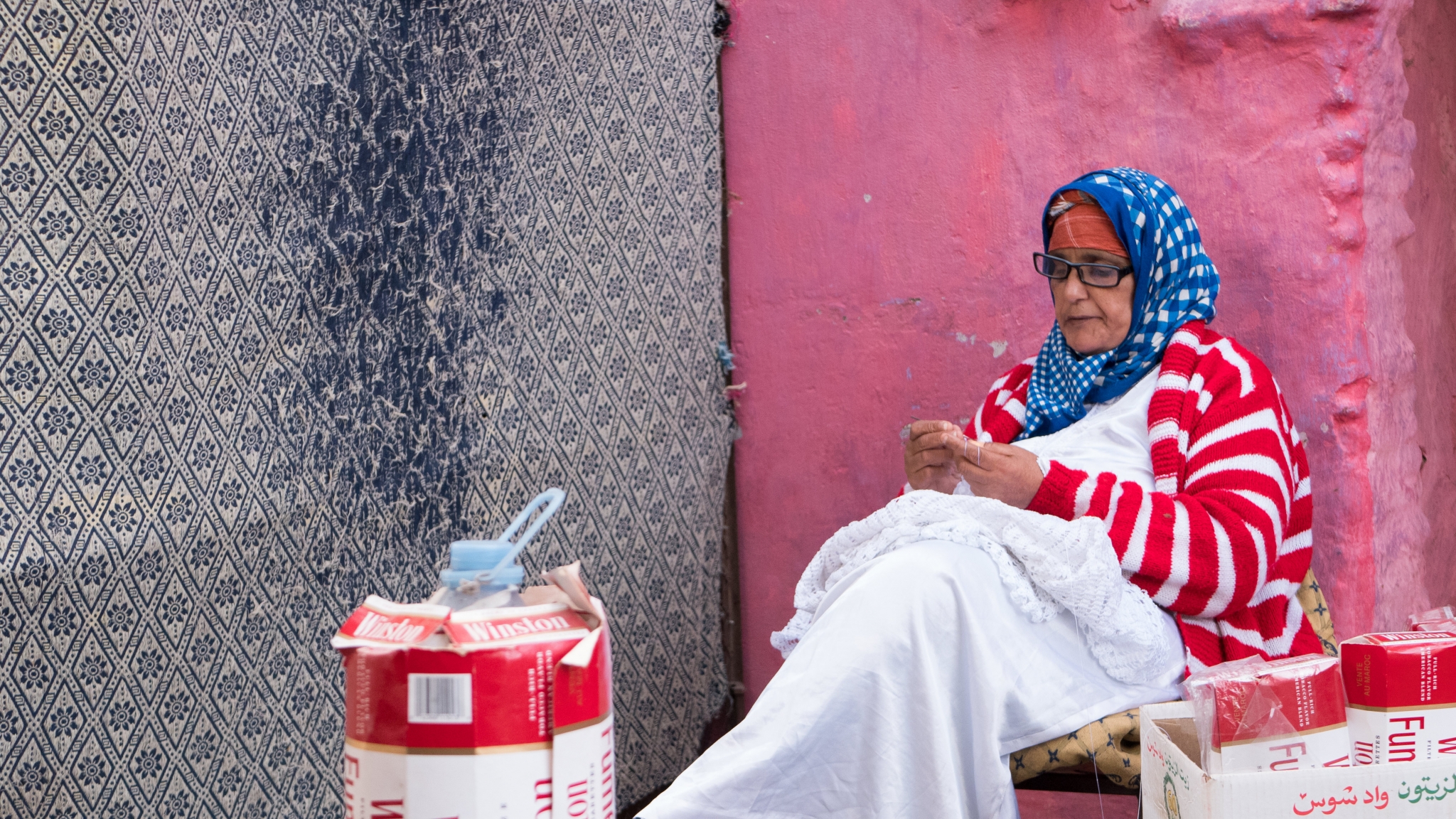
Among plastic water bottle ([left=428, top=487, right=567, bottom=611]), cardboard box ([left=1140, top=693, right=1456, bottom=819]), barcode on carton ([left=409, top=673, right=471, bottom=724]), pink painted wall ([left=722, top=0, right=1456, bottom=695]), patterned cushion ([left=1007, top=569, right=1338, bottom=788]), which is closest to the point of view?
barcode on carton ([left=409, top=673, right=471, bottom=724])

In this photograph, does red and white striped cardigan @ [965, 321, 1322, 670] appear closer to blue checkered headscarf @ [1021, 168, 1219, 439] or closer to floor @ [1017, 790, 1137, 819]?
blue checkered headscarf @ [1021, 168, 1219, 439]

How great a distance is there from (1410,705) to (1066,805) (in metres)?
1.39

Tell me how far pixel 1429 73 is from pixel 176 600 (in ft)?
8.73

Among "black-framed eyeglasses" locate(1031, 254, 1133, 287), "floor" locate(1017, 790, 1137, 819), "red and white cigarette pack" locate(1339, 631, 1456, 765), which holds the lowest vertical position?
"floor" locate(1017, 790, 1137, 819)

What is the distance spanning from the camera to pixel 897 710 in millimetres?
1560

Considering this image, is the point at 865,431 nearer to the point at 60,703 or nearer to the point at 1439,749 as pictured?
the point at 1439,749

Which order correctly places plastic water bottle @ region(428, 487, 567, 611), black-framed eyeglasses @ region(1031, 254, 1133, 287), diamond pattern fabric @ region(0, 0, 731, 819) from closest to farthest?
plastic water bottle @ region(428, 487, 567, 611)
diamond pattern fabric @ region(0, 0, 731, 819)
black-framed eyeglasses @ region(1031, 254, 1133, 287)

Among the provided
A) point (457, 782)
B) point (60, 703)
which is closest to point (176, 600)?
point (60, 703)

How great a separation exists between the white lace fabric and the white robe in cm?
3

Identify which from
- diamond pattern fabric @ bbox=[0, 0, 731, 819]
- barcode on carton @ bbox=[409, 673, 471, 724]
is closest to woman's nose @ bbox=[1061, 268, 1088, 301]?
diamond pattern fabric @ bbox=[0, 0, 731, 819]

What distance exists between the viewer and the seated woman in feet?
5.11

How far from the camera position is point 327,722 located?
5.98 ft

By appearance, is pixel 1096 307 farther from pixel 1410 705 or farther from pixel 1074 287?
pixel 1410 705

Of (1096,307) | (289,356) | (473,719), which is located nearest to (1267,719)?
(473,719)
